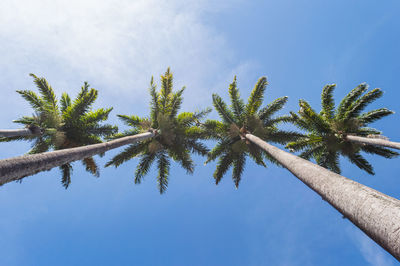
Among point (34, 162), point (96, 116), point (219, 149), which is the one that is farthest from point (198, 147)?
point (34, 162)

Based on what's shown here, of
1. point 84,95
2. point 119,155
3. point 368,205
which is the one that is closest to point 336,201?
point 368,205

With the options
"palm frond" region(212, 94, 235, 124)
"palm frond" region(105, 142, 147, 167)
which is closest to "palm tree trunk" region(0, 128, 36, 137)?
"palm frond" region(105, 142, 147, 167)

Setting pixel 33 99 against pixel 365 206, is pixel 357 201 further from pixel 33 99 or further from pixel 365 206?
pixel 33 99

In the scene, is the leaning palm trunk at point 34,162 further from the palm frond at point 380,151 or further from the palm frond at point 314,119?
the palm frond at point 380,151

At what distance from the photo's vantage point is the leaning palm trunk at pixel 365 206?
2697 mm

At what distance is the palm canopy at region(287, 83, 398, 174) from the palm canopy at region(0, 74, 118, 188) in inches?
584

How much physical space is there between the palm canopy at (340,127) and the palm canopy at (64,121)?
1483cm

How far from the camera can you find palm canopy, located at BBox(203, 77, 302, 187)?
15.2 meters

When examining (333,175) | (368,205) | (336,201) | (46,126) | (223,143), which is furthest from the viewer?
(223,143)

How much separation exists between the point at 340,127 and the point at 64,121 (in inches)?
790

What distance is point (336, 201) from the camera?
4.01 m

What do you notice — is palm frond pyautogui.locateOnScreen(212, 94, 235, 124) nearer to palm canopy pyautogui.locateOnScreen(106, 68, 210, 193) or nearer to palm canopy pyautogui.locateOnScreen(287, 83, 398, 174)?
Answer: palm canopy pyautogui.locateOnScreen(106, 68, 210, 193)

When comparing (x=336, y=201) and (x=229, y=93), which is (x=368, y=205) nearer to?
(x=336, y=201)

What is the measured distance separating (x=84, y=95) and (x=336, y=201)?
16055 mm
